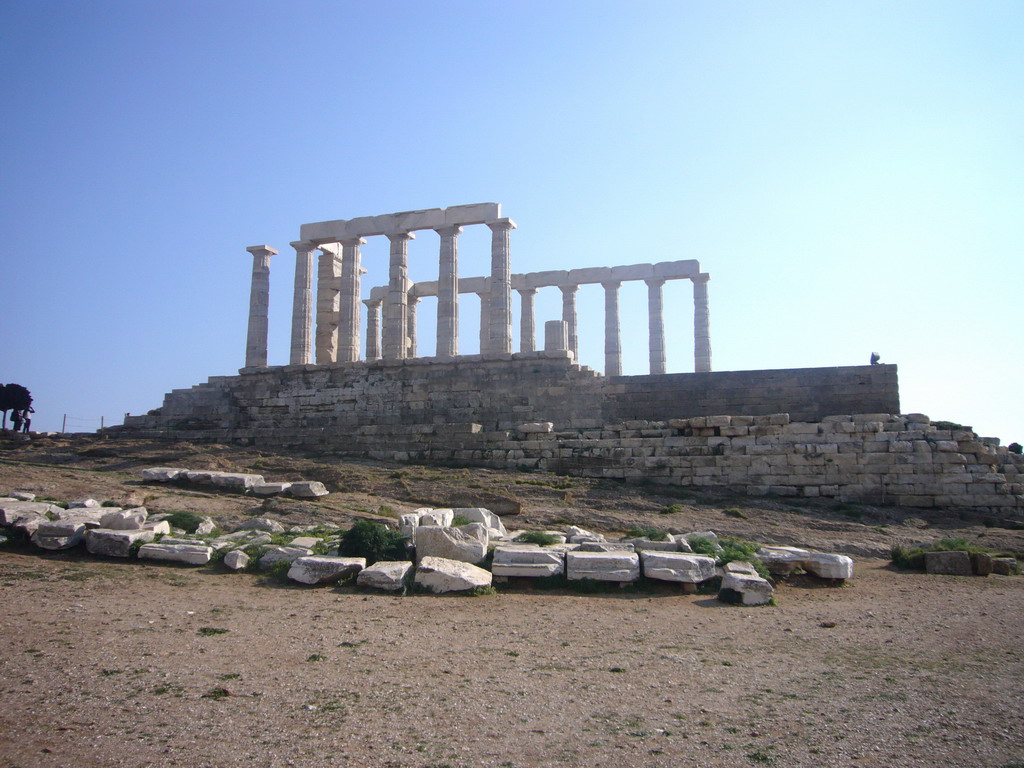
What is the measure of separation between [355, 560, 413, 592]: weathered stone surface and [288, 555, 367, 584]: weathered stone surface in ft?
0.52

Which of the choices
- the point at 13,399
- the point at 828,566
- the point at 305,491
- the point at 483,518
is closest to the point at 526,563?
the point at 483,518

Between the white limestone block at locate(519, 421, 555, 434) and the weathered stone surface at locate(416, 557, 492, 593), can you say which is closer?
the weathered stone surface at locate(416, 557, 492, 593)

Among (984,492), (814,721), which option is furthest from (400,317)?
(814,721)

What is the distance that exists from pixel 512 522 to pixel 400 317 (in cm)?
1624

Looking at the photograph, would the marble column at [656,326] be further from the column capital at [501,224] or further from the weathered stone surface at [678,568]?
the weathered stone surface at [678,568]

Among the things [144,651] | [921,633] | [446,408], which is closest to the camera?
[144,651]

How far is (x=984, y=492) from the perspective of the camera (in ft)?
58.7

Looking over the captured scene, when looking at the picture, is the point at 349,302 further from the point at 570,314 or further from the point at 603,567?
the point at 603,567

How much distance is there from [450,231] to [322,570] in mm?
21255

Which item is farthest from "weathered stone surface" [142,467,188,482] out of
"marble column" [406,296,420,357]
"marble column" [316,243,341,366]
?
"marble column" [406,296,420,357]

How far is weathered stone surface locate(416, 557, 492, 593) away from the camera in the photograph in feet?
33.3

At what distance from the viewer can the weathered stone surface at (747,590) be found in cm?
1013

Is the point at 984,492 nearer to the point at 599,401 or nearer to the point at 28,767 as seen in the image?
the point at 599,401

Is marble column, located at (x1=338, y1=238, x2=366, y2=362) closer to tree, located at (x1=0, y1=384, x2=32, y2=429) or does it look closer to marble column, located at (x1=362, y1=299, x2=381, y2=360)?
marble column, located at (x1=362, y1=299, x2=381, y2=360)
